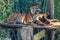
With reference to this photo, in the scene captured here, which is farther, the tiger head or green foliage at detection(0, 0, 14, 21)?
green foliage at detection(0, 0, 14, 21)

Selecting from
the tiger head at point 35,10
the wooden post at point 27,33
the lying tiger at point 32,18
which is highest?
the tiger head at point 35,10

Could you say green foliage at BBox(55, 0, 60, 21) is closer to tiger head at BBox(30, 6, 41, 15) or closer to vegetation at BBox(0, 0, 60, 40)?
vegetation at BBox(0, 0, 60, 40)

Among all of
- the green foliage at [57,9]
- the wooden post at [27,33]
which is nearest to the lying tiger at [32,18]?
the wooden post at [27,33]

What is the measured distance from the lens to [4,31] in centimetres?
831

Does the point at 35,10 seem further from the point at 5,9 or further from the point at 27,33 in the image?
the point at 5,9

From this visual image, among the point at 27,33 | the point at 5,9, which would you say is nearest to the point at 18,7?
the point at 5,9

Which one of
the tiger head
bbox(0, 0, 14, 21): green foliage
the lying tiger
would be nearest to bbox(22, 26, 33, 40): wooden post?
the lying tiger

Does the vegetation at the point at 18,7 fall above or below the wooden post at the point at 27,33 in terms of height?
above

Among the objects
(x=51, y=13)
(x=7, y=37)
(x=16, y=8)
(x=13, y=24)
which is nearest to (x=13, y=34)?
(x=7, y=37)

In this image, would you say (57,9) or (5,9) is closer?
(57,9)

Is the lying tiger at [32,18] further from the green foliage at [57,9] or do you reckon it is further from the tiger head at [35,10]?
the green foliage at [57,9]

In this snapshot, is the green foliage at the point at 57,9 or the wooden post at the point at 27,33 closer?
the wooden post at the point at 27,33

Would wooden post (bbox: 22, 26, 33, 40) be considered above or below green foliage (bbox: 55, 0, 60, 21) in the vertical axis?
below

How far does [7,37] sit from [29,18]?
6.14ft
